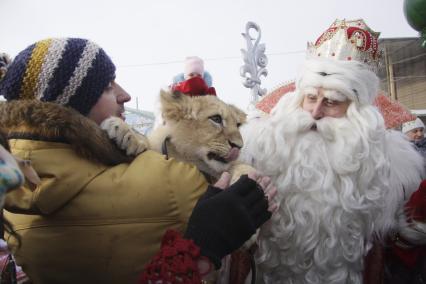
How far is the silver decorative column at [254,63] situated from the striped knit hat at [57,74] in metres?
5.08

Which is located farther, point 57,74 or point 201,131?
point 201,131

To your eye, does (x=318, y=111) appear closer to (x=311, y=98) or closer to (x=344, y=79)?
(x=311, y=98)

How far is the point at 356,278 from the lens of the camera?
5.35 ft

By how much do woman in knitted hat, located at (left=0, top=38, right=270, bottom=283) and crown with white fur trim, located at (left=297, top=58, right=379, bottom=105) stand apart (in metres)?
0.92

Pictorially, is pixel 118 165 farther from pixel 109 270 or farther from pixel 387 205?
pixel 387 205

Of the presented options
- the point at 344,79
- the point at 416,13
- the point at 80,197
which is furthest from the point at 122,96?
the point at 416,13

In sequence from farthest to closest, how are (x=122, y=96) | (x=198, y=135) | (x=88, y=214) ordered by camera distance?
(x=198, y=135) < (x=122, y=96) < (x=88, y=214)

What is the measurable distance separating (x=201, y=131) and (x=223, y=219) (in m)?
0.49

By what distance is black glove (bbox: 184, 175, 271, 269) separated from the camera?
1.04 metres

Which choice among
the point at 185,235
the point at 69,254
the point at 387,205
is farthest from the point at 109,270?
the point at 387,205

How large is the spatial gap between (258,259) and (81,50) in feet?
3.79

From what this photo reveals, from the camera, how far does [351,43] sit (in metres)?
1.95

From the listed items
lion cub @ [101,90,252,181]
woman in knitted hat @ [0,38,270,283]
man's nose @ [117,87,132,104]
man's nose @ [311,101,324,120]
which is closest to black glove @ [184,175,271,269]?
woman in knitted hat @ [0,38,270,283]

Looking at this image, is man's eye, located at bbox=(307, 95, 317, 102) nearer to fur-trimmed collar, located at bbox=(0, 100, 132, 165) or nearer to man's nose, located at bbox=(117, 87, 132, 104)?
man's nose, located at bbox=(117, 87, 132, 104)
